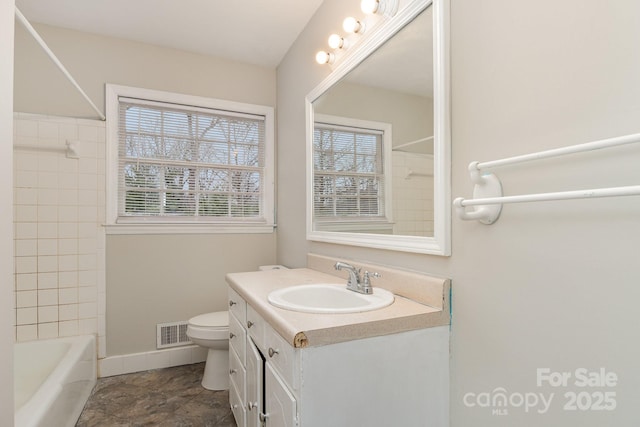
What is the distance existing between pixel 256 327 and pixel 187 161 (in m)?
1.73

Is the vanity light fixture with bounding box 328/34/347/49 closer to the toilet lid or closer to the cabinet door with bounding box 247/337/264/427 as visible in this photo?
the cabinet door with bounding box 247/337/264/427

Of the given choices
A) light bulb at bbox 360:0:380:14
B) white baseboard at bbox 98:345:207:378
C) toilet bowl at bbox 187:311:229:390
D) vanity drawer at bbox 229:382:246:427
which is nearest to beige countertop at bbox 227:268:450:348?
vanity drawer at bbox 229:382:246:427

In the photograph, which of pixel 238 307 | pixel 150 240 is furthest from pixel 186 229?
pixel 238 307

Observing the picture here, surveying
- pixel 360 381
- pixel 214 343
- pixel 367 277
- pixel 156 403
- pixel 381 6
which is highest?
pixel 381 6

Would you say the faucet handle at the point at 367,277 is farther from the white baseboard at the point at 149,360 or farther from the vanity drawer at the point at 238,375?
the white baseboard at the point at 149,360

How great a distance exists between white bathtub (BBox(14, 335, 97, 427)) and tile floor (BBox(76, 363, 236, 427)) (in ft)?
0.33

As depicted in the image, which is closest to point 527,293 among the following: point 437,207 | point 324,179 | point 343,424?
point 437,207

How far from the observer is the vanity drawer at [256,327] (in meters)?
1.27

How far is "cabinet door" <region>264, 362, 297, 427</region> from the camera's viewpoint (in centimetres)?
98

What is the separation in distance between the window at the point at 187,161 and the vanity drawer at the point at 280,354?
167 cm

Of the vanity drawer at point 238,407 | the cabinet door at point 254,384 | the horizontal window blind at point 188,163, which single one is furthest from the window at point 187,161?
the cabinet door at point 254,384

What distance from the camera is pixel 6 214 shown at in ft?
3.15

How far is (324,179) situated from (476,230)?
112cm

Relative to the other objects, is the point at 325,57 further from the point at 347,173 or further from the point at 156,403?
the point at 156,403
